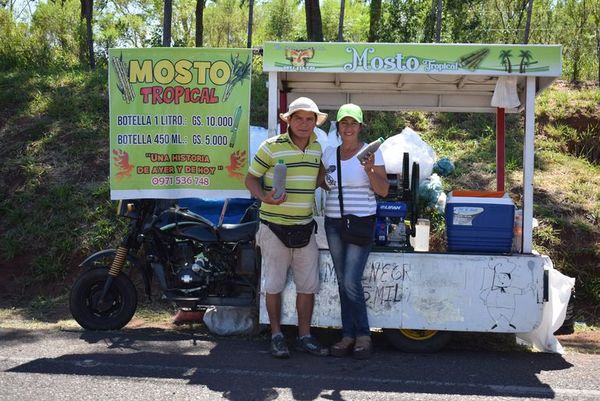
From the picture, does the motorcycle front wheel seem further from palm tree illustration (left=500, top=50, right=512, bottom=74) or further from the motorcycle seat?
palm tree illustration (left=500, top=50, right=512, bottom=74)

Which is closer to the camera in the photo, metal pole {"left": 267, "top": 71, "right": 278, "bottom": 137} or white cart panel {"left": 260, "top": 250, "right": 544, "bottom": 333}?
white cart panel {"left": 260, "top": 250, "right": 544, "bottom": 333}

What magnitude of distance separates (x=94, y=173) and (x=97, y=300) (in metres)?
4.13

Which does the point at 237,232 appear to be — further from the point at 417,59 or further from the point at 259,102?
the point at 259,102

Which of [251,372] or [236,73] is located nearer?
[251,372]

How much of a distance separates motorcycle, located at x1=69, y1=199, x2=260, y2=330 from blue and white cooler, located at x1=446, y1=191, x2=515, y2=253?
1.64 metres

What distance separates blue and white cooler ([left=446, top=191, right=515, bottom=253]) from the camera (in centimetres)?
527

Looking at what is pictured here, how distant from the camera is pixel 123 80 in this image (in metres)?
5.66

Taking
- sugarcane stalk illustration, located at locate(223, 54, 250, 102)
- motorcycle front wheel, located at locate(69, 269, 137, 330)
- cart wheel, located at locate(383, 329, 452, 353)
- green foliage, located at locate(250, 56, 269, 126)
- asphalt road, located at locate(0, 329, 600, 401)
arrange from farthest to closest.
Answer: green foliage, located at locate(250, 56, 269, 126) → motorcycle front wheel, located at locate(69, 269, 137, 330) → sugarcane stalk illustration, located at locate(223, 54, 250, 102) → cart wheel, located at locate(383, 329, 452, 353) → asphalt road, located at locate(0, 329, 600, 401)

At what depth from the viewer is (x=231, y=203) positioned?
20.5ft

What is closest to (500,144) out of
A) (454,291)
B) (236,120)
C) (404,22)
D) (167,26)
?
(454,291)

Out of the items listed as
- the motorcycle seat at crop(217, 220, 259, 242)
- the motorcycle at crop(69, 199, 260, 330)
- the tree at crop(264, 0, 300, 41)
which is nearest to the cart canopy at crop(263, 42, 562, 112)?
the motorcycle seat at crop(217, 220, 259, 242)

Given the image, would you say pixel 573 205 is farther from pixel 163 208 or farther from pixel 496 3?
pixel 496 3

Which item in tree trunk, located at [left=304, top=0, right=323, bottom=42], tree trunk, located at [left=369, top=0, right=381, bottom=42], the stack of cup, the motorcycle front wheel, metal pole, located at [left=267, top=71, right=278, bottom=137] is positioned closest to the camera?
metal pole, located at [left=267, top=71, right=278, bottom=137]

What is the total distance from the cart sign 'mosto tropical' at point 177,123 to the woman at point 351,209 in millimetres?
958
